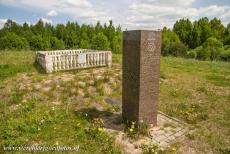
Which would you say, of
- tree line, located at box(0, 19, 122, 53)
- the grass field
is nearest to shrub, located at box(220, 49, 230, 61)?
tree line, located at box(0, 19, 122, 53)

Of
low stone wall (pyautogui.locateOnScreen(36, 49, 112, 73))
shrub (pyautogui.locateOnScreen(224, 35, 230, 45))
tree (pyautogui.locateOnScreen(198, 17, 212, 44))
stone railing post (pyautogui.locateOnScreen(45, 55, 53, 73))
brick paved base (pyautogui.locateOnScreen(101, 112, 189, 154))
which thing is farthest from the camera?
tree (pyautogui.locateOnScreen(198, 17, 212, 44))

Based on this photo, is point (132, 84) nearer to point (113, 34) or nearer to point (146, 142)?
point (146, 142)

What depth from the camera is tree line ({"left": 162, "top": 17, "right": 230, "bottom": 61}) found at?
29172 millimetres

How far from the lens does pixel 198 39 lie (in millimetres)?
37062

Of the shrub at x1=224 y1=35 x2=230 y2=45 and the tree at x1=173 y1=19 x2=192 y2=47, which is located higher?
the tree at x1=173 y1=19 x2=192 y2=47

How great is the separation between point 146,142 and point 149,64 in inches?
74.2

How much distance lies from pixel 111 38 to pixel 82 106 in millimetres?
33619

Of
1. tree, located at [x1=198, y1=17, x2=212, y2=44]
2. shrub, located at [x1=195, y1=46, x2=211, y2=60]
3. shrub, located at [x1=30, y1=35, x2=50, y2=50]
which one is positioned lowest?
shrub, located at [x1=195, y1=46, x2=211, y2=60]

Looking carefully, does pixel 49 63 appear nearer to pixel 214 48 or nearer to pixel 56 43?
pixel 214 48

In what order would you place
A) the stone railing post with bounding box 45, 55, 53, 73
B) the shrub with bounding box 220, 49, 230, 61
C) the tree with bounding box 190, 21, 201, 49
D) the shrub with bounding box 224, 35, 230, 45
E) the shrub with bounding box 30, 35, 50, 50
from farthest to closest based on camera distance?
1. the tree with bounding box 190, 21, 201, 49
2. the shrub with bounding box 30, 35, 50, 50
3. the shrub with bounding box 224, 35, 230, 45
4. the shrub with bounding box 220, 49, 230, 61
5. the stone railing post with bounding box 45, 55, 53, 73

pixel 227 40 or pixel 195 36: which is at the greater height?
pixel 195 36

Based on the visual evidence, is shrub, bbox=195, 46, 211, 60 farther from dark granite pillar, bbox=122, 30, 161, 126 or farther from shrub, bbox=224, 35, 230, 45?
dark granite pillar, bbox=122, 30, 161, 126

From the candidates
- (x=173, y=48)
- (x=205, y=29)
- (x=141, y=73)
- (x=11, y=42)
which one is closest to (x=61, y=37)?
(x=11, y=42)

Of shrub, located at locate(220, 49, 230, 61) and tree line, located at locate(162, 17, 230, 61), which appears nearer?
shrub, located at locate(220, 49, 230, 61)
